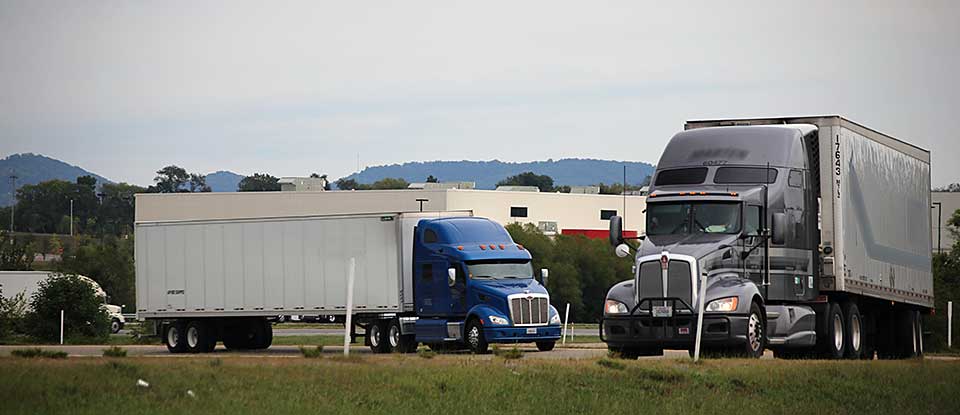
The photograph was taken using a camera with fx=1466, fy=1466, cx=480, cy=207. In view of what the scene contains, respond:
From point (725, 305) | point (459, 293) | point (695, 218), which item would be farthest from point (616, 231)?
point (459, 293)

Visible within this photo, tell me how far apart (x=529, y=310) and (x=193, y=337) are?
1082 cm

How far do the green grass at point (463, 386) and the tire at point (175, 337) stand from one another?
16.1 metres

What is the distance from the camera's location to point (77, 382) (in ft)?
69.5

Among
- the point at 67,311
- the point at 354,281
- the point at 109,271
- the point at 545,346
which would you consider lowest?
the point at 545,346

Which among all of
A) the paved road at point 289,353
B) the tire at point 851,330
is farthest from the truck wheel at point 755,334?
the paved road at point 289,353

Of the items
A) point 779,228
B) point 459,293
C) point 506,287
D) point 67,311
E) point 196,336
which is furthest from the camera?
point 67,311

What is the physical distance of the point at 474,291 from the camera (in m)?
38.0

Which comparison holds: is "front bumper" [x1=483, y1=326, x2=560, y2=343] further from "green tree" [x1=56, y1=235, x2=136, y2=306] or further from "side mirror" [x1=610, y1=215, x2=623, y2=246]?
"green tree" [x1=56, y1=235, x2=136, y2=306]

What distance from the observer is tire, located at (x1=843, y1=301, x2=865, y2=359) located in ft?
104

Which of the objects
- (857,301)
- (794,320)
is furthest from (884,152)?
(794,320)

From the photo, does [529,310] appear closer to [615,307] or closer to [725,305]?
[615,307]

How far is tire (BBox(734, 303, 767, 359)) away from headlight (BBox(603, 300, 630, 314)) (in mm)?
2354

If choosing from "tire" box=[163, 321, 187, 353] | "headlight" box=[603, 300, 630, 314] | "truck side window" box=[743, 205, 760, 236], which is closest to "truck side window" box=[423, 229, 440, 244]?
"tire" box=[163, 321, 187, 353]

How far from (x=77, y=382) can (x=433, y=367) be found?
258 inches
